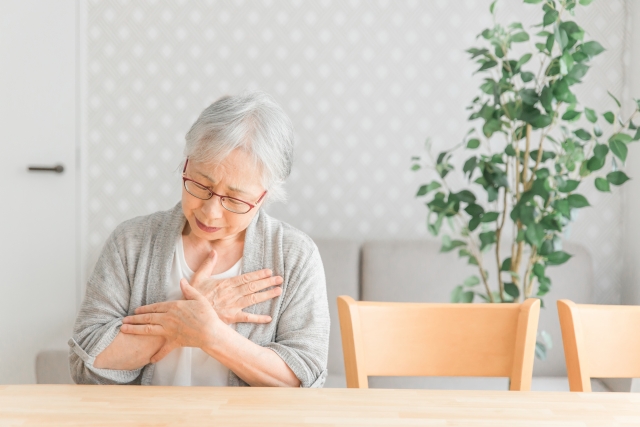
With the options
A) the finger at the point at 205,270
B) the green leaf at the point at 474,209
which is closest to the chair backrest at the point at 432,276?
the green leaf at the point at 474,209

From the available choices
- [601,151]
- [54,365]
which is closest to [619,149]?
[601,151]

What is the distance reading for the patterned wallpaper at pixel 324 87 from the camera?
107 inches

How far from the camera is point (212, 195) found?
1365mm

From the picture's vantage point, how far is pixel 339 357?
249cm

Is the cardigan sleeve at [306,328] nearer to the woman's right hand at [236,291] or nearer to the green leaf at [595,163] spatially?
the woman's right hand at [236,291]

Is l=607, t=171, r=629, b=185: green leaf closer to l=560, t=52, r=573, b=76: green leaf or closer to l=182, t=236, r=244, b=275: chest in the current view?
l=560, t=52, r=573, b=76: green leaf

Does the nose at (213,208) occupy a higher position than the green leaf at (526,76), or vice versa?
the green leaf at (526,76)

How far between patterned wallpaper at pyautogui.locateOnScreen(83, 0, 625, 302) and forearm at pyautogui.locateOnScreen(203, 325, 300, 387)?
148cm

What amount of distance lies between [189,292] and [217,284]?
79 millimetres

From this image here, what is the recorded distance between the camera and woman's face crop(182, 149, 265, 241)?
4.39 feet

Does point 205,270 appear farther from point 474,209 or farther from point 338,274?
point 338,274

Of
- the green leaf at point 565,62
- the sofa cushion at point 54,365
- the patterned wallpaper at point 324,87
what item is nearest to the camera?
the green leaf at point 565,62

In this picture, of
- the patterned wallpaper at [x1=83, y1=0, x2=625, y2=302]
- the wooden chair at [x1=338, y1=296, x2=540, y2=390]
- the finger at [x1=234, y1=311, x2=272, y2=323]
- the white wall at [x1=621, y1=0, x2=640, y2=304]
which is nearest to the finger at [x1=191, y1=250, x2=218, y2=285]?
the finger at [x1=234, y1=311, x2=272, y2=323]

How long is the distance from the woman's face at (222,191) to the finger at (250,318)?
186 millimetres
